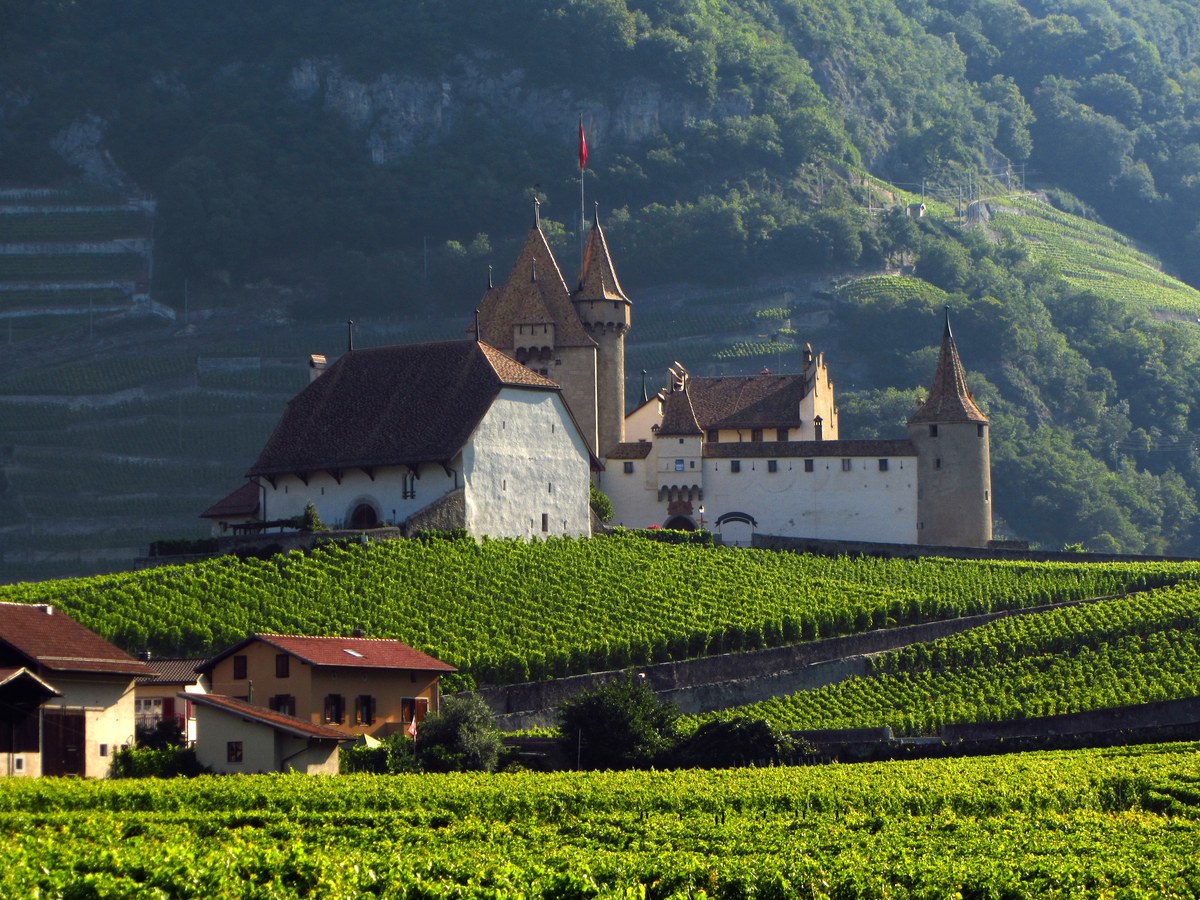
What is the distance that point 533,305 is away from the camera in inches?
3300

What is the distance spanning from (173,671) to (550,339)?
114 ft

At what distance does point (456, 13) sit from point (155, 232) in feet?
118

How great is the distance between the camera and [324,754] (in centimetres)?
4400

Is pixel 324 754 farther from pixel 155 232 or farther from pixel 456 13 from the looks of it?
pixel 456 13

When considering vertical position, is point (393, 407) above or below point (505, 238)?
below

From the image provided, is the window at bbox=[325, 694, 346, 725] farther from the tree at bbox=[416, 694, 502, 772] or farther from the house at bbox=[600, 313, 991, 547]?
the house at bbox=[600, 313, 991, 547]

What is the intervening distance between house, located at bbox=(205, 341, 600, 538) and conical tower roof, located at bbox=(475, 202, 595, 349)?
30.8 feet

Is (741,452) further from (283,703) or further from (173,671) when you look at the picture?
(283,703)

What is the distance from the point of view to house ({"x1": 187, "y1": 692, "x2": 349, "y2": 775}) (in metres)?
43.2

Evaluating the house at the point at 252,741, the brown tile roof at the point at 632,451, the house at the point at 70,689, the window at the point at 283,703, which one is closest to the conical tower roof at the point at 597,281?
the brown tile roof at the point at 632,451

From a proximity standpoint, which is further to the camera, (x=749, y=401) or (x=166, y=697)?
(x=749, y=401)

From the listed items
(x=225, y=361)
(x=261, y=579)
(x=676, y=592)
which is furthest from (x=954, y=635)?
(x=225, y=361)

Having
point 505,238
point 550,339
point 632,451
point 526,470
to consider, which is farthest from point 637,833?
point 505,238

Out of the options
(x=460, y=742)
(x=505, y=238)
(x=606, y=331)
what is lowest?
(x=460, y=742)
